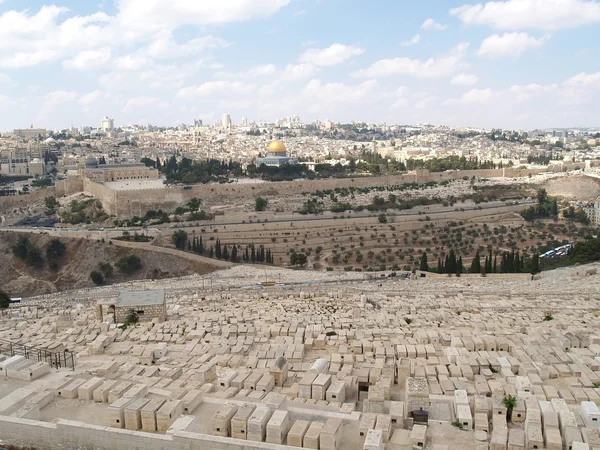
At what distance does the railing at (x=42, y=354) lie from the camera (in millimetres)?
11273

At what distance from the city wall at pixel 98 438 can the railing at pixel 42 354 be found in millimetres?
2719

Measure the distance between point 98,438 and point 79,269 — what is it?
21.8 metres

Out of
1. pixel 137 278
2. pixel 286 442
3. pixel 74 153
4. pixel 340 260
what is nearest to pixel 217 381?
pixel 286 442

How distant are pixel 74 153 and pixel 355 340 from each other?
62.2m

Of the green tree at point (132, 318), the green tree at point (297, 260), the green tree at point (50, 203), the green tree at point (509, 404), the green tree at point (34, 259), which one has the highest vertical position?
the green tree at point (50, 203)

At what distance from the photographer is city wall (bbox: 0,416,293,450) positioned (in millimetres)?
7774

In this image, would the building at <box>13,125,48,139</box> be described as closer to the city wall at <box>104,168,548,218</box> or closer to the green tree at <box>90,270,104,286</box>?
the city wall at <box>104,168,548,218</box>

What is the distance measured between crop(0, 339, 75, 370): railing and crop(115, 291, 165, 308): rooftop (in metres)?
3.81

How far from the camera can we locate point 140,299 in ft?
54.7

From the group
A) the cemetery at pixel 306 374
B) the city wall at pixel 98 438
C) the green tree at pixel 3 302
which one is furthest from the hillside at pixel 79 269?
the city wall at pixel 98 438

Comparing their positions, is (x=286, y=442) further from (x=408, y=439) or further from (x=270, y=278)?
(x=270, y=278)

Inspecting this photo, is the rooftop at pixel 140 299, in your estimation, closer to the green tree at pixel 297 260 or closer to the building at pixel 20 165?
the green tree at pixel 297 260

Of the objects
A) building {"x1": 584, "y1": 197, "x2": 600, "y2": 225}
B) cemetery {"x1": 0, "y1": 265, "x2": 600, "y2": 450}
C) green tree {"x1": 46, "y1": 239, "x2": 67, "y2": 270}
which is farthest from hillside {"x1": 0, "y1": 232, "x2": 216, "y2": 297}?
building {"x1": 584, "y1": 197, "x2": 600, "y2": 225}

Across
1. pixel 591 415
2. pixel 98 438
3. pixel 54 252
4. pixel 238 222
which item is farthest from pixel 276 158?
pixel 591 415
